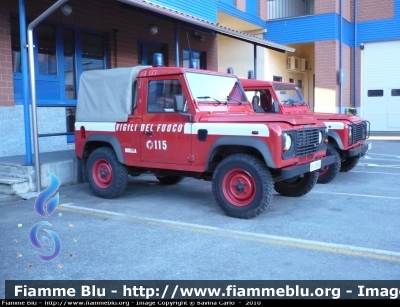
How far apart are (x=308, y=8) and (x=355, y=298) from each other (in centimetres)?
2095

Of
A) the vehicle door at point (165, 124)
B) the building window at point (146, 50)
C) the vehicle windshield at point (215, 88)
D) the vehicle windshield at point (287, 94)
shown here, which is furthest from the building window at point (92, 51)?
the vehicle windshield at point (215, 88)

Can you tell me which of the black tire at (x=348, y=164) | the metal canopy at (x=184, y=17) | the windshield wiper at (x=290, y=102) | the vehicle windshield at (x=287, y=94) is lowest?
the black tire at (x=348, y=164)

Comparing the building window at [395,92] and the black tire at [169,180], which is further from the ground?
the building window at [395,92]

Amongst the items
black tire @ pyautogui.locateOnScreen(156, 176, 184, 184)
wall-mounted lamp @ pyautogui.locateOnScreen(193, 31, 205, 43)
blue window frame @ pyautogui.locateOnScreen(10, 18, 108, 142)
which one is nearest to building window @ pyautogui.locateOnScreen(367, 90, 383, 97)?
wall-mounted lamp @ pyautogui.locateOnScreen(193, 31, 205, 43)

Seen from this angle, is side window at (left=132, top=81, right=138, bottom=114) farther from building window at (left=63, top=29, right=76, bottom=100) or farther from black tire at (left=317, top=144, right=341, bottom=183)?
building window at (left=63, top=29, right=76, bottom=100)

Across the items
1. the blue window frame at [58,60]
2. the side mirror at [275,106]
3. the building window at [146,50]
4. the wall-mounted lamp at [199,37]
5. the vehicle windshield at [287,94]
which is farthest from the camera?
the wall-mounted lamp at [199,37]

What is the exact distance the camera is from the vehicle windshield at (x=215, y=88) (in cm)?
641

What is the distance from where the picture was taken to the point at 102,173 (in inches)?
290

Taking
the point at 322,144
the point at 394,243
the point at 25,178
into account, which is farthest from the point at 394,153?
the point at 25,178

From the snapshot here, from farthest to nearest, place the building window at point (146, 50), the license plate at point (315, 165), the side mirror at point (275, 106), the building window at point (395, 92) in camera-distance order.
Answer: the building window at point (395, 92) → the building window at point (146, 50) → the side mirror at point (275, 106) → the license plate at point (315, 165)

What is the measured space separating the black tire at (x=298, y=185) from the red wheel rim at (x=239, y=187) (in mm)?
1442

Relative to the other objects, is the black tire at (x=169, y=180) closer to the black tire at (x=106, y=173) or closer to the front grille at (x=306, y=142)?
the black tire at (x=106, y=173)

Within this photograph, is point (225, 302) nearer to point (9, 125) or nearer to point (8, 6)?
point (9, 125)

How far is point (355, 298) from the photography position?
3486mm
